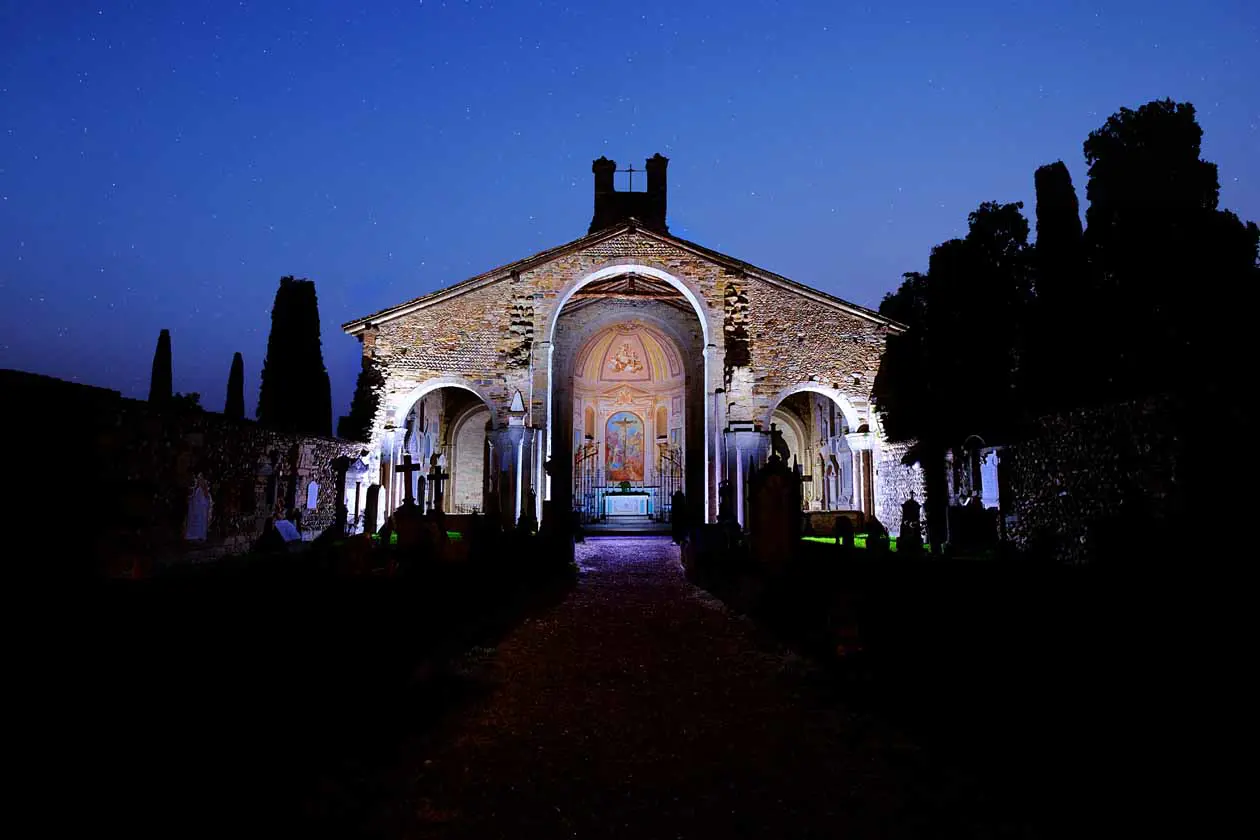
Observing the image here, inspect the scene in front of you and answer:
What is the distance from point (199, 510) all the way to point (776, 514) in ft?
35.0

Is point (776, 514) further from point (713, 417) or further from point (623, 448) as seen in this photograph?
point (623, 448)

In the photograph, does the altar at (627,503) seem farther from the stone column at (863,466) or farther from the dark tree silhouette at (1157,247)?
the dark tree silhouette at (1157,247)

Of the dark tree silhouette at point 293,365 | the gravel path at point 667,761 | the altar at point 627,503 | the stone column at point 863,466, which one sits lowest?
the gravel path at point 667,761

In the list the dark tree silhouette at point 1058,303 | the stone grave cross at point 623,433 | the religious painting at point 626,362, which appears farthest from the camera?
the stone grave cross at point 623,433

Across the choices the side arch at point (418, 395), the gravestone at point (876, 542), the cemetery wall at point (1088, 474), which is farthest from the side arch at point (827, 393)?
the side arch at point (418, 395)

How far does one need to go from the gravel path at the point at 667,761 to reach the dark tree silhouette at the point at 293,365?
21.0 metres

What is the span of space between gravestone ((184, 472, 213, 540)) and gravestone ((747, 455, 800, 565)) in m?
10.2

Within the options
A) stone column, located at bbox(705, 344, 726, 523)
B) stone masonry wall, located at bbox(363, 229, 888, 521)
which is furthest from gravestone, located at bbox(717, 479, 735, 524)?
stone masonry wall, located at bbox(363, 229, 888, 521)

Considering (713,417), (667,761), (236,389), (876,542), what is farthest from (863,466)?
(236,389)

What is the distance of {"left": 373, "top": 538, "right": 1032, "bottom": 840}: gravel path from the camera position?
124 inches

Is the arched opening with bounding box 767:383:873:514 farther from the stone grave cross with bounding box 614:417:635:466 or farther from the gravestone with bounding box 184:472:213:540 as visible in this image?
the gravestone with bounding box 184:472:213:540

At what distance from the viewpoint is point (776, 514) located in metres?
11.7

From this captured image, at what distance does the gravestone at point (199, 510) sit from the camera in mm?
13133

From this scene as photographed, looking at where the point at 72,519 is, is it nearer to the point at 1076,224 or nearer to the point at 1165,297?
the point at 1076,224
